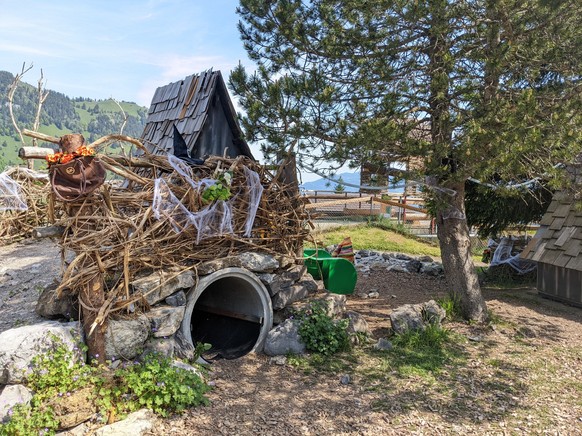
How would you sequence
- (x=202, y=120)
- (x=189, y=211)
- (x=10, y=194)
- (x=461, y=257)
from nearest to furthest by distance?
(x=189, y=211)
(x=461, y=257)
(x=202, y=120)
(x=10, y=194)

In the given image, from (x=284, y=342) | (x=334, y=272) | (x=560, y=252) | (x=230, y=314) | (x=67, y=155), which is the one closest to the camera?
(x=67, y=155)

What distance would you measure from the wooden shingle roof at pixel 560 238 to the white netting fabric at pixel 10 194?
10128mm

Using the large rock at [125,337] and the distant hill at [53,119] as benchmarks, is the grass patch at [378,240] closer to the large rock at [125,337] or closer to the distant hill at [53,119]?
the large rock at [125,337]

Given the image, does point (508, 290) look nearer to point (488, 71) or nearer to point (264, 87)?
point (488, 71)

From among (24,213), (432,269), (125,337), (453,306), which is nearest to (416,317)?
(453,306)

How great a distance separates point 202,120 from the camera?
8477 millimetres

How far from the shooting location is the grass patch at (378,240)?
15125mm

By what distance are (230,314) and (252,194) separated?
65.7 inches

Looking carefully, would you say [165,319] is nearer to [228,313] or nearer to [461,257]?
[228,313]

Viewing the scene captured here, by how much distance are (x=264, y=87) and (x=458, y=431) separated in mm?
3982

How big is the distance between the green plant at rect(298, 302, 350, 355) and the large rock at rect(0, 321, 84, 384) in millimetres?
2523

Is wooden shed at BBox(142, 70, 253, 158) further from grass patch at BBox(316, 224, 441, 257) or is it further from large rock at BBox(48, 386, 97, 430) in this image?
grass patch at BBox(316, 224, 441, 257)

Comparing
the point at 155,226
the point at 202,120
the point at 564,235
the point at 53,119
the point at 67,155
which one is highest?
the point at 53,119

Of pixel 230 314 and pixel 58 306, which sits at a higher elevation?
pixel 58 306
